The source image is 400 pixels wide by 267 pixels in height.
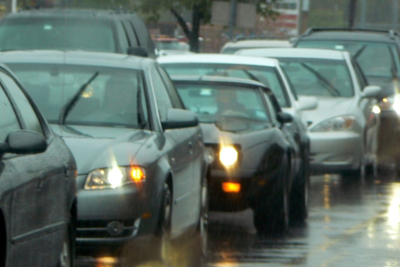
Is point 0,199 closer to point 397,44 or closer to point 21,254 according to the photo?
point 21,254

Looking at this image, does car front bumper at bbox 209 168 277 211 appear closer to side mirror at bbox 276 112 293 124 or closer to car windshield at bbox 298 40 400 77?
side mirror at bbox 276 112 293 124

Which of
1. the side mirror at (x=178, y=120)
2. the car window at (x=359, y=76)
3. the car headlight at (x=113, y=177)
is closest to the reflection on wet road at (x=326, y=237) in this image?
the side mirror at (x=178, y=120)

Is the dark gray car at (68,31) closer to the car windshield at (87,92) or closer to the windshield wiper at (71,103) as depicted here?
the car windshield at (87,92)

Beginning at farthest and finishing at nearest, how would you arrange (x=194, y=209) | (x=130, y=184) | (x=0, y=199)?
(x=194, y=209)
(x=130, y=184)
(x=0, y=199)

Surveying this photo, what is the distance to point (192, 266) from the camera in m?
7.86

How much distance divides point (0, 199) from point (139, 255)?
240 cm

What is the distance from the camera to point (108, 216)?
686 cm

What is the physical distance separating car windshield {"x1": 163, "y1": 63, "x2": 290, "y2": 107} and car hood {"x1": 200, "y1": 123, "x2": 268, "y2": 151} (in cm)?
206

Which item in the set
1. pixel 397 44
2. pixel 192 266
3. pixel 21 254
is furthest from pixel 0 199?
pixel 397 44

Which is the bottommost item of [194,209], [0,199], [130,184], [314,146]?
[314,146]

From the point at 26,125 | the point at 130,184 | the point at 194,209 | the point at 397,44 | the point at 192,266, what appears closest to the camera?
the point at 26,125

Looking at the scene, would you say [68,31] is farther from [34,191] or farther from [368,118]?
[34,191]

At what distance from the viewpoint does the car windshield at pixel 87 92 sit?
7.96 m

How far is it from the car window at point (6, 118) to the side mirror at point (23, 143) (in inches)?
11.8
